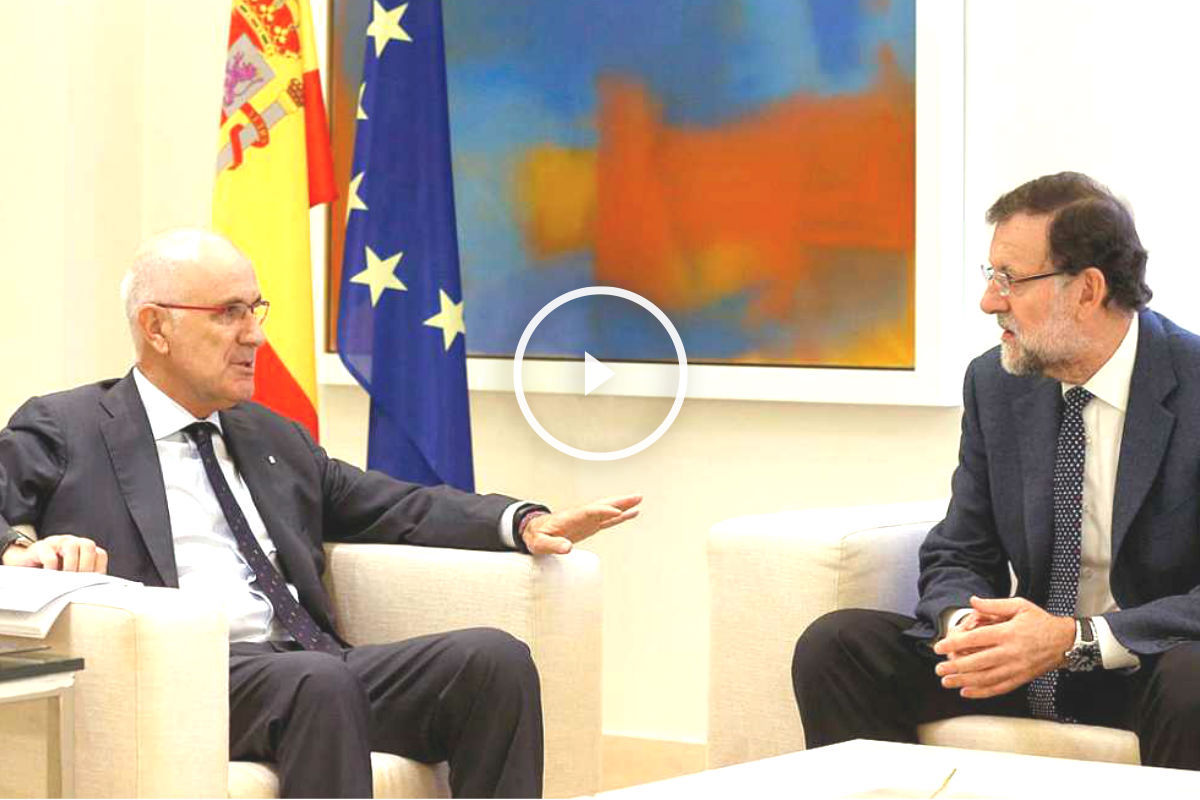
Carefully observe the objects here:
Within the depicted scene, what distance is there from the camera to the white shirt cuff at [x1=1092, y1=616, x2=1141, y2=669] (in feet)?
9.66

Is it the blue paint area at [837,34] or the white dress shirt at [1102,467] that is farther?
the blue paint area at [837,34]

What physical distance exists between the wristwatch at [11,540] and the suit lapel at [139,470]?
8.9 inches

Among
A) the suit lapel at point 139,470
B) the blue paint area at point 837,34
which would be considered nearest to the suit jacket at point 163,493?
the suit lapel at point 139,470

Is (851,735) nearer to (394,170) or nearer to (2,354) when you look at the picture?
(394,170)

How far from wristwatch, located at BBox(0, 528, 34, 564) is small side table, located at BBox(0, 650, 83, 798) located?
1.45 feet

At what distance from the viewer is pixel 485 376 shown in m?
4.76

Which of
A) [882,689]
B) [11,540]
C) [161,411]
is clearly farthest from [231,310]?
[882,689]

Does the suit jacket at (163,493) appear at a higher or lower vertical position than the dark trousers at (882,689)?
higher

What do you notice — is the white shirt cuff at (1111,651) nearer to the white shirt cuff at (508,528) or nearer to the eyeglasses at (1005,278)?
the eyeglasses at (1005,278)

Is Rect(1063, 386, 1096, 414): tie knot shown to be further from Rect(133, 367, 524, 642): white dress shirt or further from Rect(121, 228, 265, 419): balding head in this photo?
Rect(121, 228, 265, 419): balding head

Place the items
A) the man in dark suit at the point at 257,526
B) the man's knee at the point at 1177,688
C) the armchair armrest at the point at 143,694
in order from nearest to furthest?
1. the armchair armrest at the point at 143,694
2. the man's knee at the point at 1177,688
3. the man in dark suit at the point at 257,526

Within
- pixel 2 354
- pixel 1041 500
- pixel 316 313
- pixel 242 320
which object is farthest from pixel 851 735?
pixel 2 354

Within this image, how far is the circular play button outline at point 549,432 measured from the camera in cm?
454

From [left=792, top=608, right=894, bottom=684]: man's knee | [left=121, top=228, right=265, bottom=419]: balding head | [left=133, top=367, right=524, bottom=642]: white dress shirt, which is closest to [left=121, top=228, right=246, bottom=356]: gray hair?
[left=121, top=228, right=265, bottom=419]: balding head
